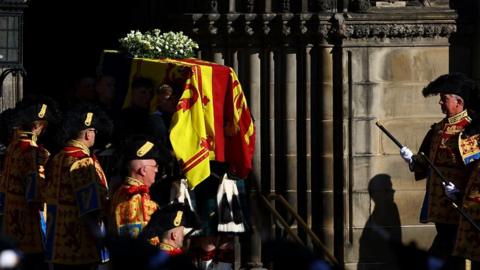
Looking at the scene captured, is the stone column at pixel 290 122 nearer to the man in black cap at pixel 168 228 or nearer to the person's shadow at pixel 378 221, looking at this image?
the person's shadow at pixel 378 221

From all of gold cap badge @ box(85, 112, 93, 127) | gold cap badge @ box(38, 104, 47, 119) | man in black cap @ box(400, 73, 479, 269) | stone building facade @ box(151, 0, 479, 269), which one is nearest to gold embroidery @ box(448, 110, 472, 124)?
man in black cap @ box(400, 73, 479, 269)

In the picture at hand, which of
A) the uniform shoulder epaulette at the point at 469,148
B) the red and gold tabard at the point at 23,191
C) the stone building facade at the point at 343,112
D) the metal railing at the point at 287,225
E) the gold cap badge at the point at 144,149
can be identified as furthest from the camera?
the stone building facade at the point at 343,112

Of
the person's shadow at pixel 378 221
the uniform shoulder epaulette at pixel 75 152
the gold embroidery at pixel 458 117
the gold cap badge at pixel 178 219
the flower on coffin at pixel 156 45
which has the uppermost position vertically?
the flower on coffin at pixel 156 45

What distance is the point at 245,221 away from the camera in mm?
15914

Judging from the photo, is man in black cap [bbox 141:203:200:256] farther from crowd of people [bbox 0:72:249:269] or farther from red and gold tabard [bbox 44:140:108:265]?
red and gold tabard [bbox 44:140:108:265]

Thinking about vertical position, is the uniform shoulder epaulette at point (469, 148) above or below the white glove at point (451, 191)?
above

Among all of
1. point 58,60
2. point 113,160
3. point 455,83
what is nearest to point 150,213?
point 113,160

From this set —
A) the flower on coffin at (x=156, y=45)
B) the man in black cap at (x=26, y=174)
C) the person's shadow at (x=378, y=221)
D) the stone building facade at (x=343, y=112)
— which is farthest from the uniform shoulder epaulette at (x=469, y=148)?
the man in black cap at (x=26, y=174)

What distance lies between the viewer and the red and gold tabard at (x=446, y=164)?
16.5m

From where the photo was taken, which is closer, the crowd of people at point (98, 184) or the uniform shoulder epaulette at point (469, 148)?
the crowd of people at point (98, 184)

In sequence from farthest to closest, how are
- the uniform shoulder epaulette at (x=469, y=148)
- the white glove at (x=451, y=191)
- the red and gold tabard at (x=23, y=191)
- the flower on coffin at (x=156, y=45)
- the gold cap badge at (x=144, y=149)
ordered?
1. the uniform shoulder epaulette at (x=469, y=148)
2. the white glove at (x=451, y=191)
3. the flower on coffin at (x=156, y=45)
4. the red and gold tabard at (x=23, y=191)
5. the gold cap badge at (x=144, y=149)

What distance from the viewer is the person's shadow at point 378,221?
1811 centimetres

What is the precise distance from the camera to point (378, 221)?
18.1m

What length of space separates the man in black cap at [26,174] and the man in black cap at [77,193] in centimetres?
84
